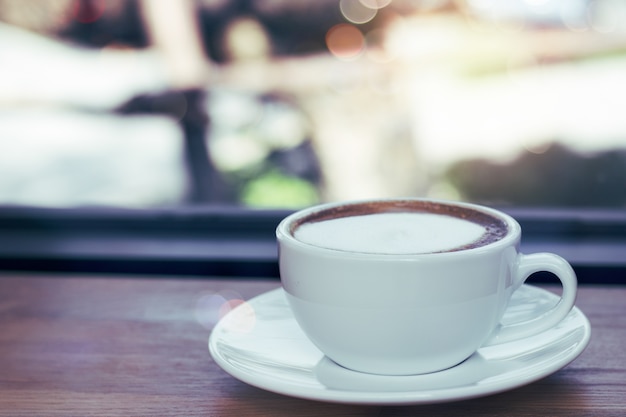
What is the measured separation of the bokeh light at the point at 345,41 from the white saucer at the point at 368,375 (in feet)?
2.78

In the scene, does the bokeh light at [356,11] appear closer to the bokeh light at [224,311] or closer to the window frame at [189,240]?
the window frame at [189,240]

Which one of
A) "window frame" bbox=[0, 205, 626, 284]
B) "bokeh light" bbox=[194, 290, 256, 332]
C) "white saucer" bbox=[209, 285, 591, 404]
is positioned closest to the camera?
"white saucer" bbox=[209, 285, 591, 404]

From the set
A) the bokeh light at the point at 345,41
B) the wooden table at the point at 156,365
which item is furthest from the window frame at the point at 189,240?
the bokeh light at the point at 345,41

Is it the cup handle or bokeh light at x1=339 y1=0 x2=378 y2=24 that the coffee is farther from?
bokeh light at x1=339 y1=0 x2=378 y2=24

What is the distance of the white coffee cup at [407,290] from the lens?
1.33 feet

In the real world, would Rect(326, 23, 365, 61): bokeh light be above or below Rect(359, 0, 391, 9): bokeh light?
below

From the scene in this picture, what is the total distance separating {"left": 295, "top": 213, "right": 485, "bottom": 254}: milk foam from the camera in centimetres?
45

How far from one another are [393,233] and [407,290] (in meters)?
0.08

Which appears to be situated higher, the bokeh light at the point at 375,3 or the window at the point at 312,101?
the bokeh light at the point at 375,3

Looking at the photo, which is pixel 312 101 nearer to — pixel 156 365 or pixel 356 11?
pixel 356 11

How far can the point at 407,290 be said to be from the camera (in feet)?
1.32

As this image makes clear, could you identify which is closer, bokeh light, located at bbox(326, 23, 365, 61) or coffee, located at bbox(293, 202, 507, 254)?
coffee, located at bbox(293, 202, 507, 254)

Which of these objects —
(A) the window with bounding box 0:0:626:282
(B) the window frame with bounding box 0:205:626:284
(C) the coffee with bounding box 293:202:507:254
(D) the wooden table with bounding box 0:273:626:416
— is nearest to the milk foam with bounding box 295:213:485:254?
(C) the coffee with bounding box 293:202:507:254

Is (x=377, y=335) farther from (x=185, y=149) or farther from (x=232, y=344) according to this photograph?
(x=185, y=149)
